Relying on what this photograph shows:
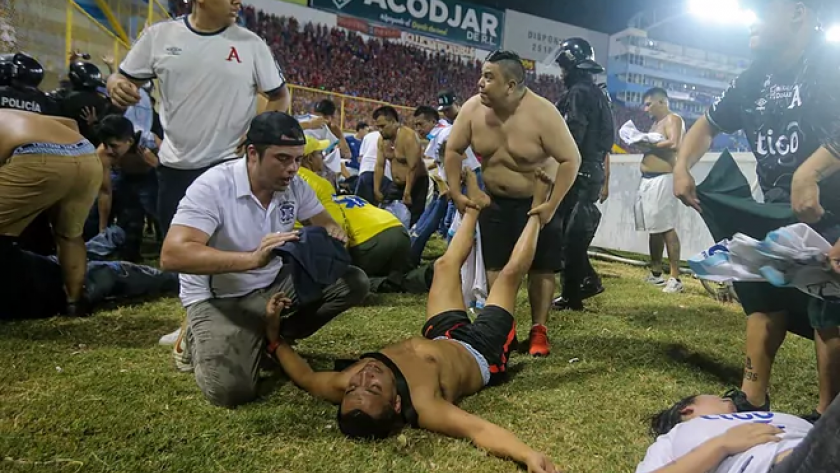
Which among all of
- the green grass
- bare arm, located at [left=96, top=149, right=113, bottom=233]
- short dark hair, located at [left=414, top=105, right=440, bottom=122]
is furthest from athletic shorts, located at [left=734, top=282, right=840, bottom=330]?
short dark hair, located at [left=414, top=105, right=440, bottom=122]

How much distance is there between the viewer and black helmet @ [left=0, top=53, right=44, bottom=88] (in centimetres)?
364

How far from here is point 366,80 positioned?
19734 mm

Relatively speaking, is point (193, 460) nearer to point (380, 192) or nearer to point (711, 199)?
point (711, 199)

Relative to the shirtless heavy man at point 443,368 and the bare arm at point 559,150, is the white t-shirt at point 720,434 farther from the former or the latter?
the bare arm at point 559,150

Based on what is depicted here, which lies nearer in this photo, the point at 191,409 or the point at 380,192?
the point at 191,409

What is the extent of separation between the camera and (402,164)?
22.3 feet

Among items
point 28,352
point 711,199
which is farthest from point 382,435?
point 28,352

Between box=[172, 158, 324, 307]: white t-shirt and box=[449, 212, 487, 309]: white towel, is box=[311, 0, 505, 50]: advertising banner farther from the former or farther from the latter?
box=[172, 158, 324, 307]: white t-shirt

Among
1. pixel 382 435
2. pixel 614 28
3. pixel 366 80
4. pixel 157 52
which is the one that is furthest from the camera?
pixel 614 28

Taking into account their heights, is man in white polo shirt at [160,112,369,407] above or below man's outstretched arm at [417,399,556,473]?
above

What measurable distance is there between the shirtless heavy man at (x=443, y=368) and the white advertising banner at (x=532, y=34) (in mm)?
20369

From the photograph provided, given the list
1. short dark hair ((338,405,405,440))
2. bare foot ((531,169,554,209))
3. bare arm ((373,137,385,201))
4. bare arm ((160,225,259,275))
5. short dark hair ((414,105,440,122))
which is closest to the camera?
short dark hair ((338,405,405,440))

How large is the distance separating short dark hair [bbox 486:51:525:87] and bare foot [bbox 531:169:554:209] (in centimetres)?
49

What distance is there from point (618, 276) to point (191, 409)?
16.0 ft
